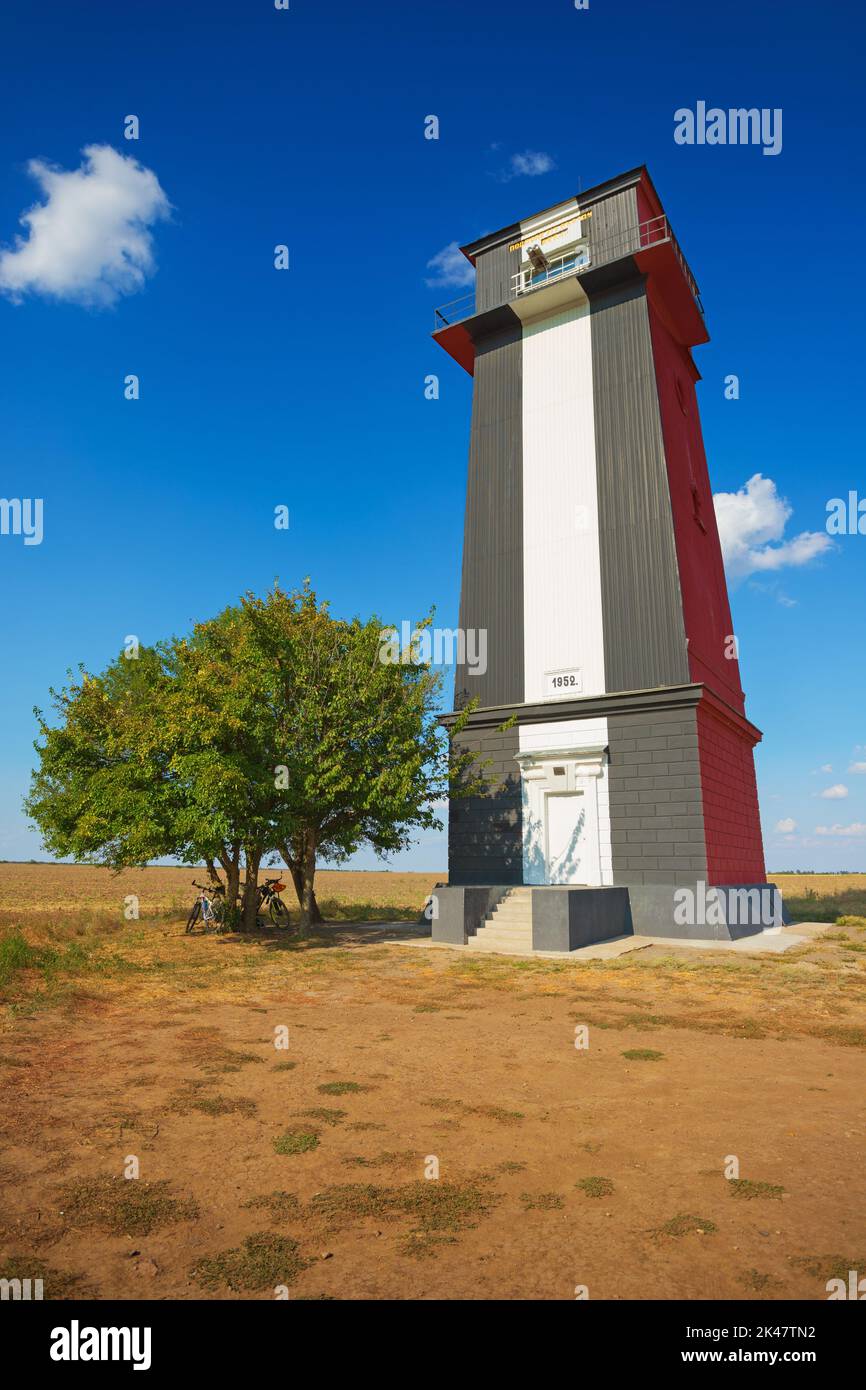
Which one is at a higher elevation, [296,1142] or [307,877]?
[307,877]

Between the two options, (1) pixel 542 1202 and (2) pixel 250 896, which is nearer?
(1) pixel 542 1202

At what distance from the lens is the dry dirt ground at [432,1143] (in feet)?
12.9

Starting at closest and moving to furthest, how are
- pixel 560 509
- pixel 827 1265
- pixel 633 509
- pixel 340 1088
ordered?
pixel 827 1265 < pixel 340 1088 < pixel 633 509 < pixel 560 509

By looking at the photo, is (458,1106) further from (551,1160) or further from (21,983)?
(21,983)

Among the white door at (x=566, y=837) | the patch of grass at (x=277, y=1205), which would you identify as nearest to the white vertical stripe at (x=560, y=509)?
the white door at (x=566, y=837)

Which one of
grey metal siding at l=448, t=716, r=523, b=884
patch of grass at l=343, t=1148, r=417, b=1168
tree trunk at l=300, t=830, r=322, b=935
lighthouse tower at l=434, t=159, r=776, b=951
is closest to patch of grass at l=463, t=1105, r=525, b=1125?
patch of grass at l=343, t=1148, r=417, b=1168

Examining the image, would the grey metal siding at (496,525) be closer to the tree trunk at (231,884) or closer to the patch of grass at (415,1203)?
the tree trunk at (231,884)

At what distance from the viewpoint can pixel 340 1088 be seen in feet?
23.7

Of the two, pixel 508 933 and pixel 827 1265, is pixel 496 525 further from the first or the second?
pixel 827 1265

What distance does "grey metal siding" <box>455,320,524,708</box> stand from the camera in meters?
24.3

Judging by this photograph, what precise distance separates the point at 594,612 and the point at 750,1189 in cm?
1911

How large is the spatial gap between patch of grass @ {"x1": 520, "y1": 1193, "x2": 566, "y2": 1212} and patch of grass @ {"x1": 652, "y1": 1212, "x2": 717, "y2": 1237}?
64 cm

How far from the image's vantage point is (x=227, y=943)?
19625 mm

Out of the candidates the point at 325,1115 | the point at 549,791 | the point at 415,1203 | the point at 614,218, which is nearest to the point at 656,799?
the point at 549,791
